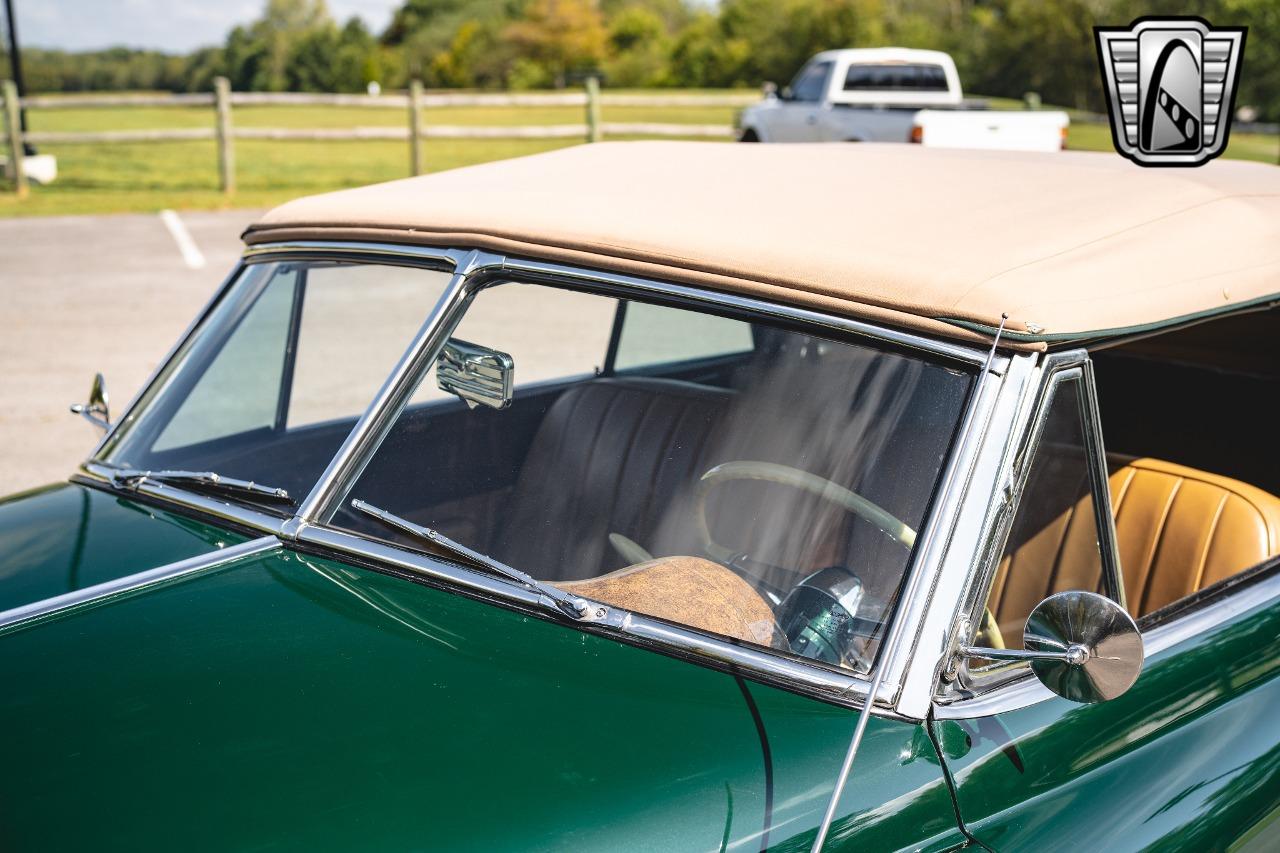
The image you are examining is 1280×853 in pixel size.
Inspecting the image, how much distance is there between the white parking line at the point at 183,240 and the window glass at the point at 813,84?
8.72m

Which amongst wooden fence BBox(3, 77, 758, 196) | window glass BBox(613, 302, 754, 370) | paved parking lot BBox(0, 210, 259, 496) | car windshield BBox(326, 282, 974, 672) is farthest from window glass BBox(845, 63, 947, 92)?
car windshield BBox(326, 282, 974, 672)

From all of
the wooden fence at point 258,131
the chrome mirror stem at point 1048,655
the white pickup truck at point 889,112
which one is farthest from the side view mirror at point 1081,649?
the wooden fence at point 258,131

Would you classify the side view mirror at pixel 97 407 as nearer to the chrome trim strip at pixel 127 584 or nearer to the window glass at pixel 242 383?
the window glass at pixel 242 383

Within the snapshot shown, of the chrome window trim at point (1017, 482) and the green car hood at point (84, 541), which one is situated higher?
the chrome window trim at point (1017, 482)

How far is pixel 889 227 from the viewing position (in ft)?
6.92

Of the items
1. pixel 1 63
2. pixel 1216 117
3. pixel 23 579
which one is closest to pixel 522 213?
pixel 23 579

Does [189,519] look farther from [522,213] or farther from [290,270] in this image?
[522,213]

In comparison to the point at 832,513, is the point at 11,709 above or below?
below

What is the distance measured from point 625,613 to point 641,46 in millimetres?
73975

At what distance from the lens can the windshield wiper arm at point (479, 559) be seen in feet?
6.25

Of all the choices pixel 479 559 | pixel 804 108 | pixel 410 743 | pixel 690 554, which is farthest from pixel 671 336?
pixel 804 108

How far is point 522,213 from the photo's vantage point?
92.1 inches

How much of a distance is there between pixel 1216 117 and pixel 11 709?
3327 mm

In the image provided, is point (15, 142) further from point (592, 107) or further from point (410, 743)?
point (410, 743)
